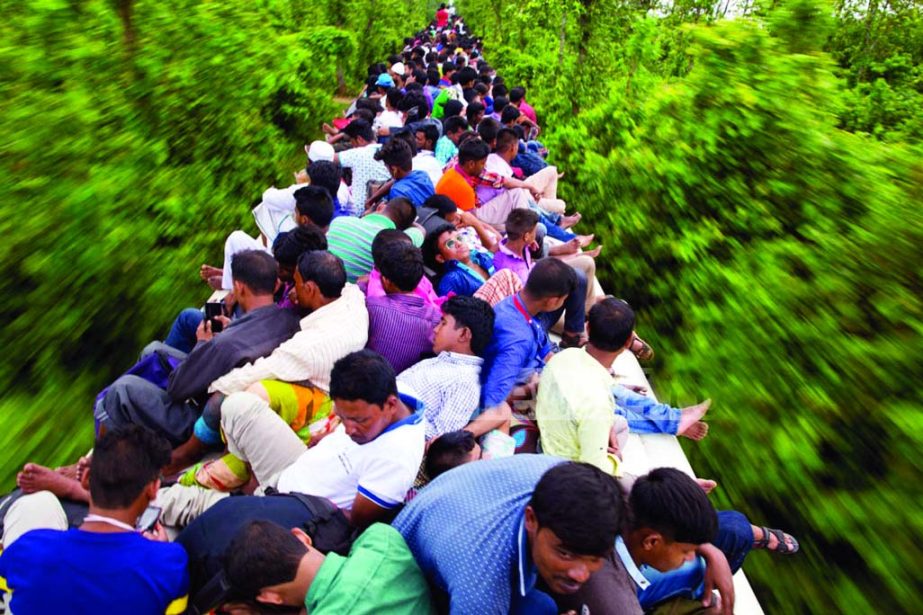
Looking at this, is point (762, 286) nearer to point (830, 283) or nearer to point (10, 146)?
point (830, 283)

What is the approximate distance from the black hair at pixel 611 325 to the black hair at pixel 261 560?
2098 mm

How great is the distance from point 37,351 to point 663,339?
436 centimetres

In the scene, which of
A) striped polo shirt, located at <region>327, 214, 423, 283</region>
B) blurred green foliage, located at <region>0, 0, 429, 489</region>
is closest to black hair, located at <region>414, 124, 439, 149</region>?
blurred green foliage, located at <region>0, 0, 429, 489</region>

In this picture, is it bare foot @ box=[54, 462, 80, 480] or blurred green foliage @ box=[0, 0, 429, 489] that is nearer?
bare foot @ box=[54, 462, 80, 480]

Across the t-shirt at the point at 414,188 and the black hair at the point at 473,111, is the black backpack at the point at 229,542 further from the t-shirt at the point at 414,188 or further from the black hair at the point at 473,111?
the black hair at the point at 473,111

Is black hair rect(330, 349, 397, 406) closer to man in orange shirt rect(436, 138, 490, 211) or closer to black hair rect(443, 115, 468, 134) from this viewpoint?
man in orange shirt rect(436, 138, 490, 211)

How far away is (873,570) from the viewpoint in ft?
7.87

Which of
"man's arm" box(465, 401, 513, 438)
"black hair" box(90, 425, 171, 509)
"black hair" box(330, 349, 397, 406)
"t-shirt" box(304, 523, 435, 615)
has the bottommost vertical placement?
"man's arm" box(465, 401, 513, 438)

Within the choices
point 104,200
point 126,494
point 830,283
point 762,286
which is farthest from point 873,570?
point 104,200

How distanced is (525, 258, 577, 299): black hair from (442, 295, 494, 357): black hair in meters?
0.44

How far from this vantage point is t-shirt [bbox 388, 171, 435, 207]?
5.36 m

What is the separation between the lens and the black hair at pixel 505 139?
666 cm

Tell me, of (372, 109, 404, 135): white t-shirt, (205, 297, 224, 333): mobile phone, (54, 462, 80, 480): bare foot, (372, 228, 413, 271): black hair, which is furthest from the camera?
(372, 109, 404, 135): white t-shirt

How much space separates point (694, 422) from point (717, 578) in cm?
127
